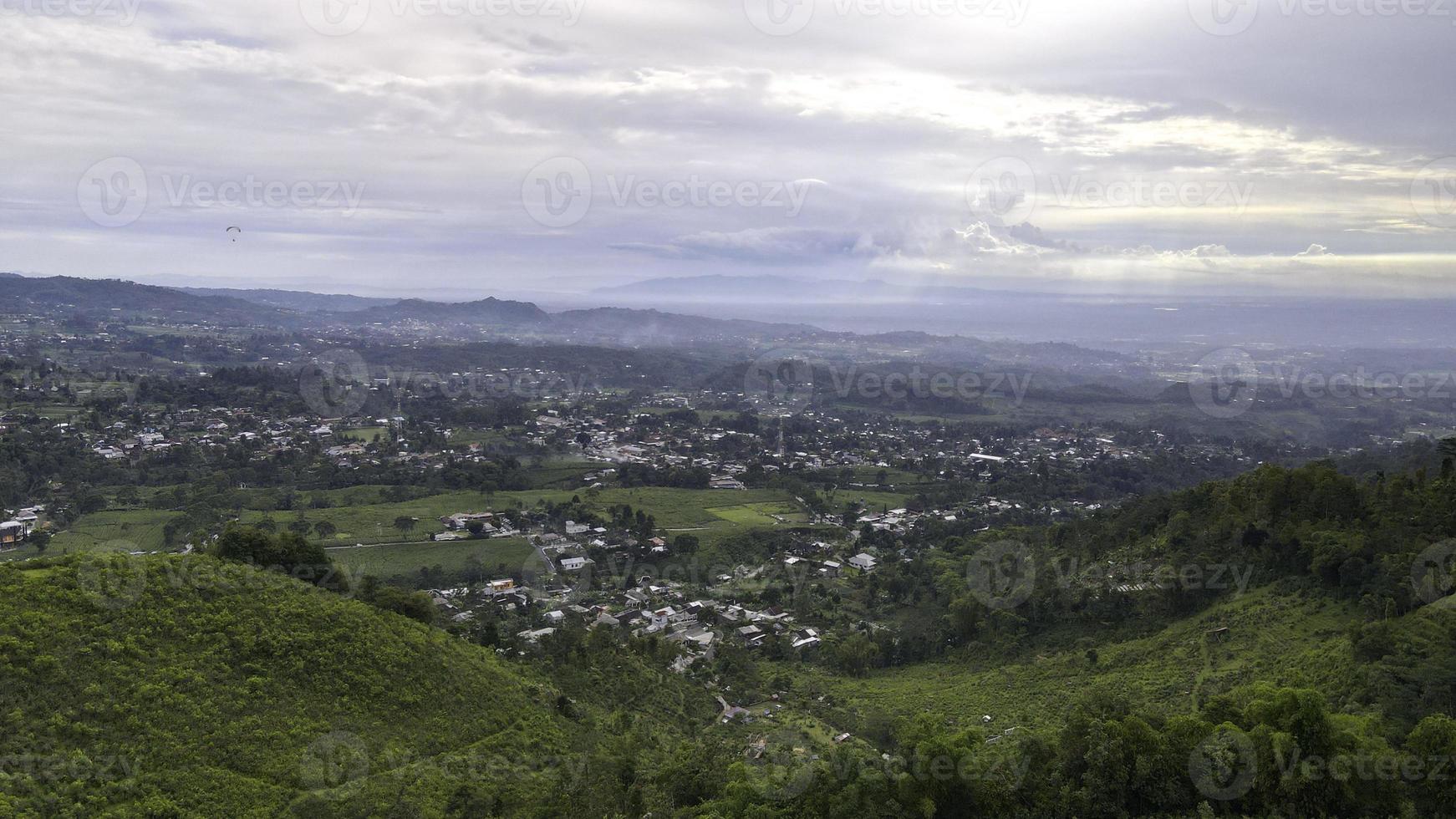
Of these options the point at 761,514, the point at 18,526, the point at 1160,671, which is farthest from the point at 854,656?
the point at 18,526

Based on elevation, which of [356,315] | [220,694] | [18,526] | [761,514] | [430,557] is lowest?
[430,557]

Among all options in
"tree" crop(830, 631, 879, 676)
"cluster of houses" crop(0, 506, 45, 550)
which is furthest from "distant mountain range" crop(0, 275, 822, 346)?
"tree" crop(830, 631, 879, 676)

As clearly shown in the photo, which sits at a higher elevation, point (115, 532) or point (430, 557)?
point (115, 532)

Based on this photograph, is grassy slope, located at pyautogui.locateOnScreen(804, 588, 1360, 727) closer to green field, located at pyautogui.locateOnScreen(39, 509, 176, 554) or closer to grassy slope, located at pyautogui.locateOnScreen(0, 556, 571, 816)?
grassy slope, located at pyautogui.locateOnScreen(0, 556, 571, 816)

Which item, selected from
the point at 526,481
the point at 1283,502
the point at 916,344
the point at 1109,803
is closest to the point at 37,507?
the point at 526,481

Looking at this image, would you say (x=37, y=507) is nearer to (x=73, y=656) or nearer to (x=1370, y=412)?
(x=73, y=656)

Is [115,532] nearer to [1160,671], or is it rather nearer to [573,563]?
[573,563]
